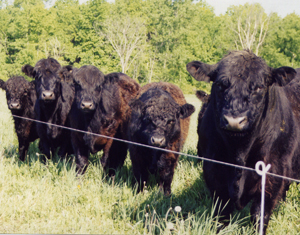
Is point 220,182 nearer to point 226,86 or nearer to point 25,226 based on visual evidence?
point 226,86

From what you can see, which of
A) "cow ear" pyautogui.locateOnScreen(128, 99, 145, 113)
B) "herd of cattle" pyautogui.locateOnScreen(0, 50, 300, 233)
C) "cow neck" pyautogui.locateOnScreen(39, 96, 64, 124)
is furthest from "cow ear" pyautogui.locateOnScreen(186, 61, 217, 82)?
"cow neck" pyautogui.locateOnScreen(39, 96, 64, 124)

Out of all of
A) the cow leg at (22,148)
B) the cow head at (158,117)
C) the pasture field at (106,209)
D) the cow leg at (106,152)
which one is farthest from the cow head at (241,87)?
the cow leg at (22,148)

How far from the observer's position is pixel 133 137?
440cm

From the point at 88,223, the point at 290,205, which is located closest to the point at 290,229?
the point at 290,205

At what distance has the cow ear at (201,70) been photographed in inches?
110

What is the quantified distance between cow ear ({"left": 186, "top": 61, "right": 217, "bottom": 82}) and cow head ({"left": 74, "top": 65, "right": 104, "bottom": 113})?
223cm

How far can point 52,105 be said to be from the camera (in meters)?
5.45

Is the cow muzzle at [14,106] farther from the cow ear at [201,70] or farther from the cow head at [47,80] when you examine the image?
the cow ear at [201,70]

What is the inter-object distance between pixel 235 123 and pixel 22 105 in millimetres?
4824

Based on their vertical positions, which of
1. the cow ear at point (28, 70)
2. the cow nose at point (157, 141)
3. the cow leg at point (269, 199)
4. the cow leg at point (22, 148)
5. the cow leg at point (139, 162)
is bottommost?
the cow leg at point (22, 148)

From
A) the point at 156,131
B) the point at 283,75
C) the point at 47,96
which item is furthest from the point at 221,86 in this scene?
the point at 47,96

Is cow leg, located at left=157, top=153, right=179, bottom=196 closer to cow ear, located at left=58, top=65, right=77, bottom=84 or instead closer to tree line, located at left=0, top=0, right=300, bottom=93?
cow ear, located at left=58, top=65, right=77, bottom=84

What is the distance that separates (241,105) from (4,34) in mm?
46771

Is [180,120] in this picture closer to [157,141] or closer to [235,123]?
[157,141]
